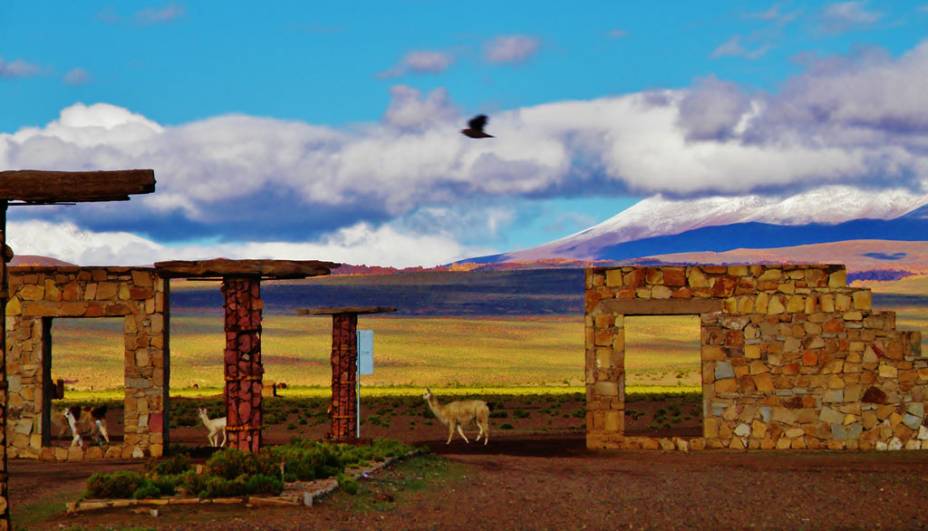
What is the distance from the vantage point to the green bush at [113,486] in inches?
692

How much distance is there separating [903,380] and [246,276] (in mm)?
13836

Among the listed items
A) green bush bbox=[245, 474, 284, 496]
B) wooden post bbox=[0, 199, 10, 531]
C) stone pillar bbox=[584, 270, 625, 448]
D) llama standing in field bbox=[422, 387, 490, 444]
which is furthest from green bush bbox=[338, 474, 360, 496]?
llama standing in field bbox=[422, 387, 490, 444]

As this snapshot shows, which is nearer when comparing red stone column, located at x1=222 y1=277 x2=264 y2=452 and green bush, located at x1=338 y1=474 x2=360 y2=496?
green bush, located at x1=338 y1=474 x2=360 y2=496

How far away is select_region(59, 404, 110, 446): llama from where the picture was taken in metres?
28.2

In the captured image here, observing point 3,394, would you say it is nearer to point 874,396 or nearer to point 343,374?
point 343,374

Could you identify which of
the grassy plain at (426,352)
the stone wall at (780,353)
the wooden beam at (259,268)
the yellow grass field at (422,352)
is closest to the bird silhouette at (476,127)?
the wooden beam at (259,268)

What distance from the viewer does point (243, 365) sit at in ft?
68.7

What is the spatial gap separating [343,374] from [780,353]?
934 centimetres

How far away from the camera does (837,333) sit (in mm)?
27422

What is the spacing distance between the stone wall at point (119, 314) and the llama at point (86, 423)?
13.6 inches

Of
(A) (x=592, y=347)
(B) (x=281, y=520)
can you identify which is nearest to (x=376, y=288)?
(A) (x=592, y=347)

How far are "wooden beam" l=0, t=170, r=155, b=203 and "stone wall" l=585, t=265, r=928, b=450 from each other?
14.7 m

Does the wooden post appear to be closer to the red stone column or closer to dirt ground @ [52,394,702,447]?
the red stone column

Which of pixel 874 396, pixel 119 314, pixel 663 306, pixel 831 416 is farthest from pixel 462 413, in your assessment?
pixel 874 396
